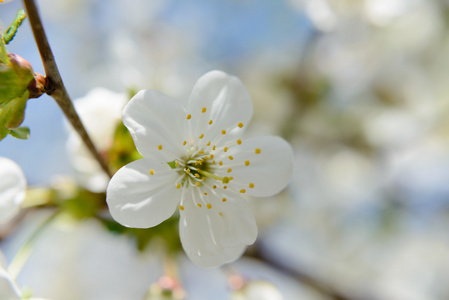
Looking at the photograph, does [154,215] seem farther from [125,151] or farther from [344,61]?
[344,61]

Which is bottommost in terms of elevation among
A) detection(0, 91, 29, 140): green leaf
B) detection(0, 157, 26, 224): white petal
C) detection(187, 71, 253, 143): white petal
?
detection(0, 157, 26, 224): white petal

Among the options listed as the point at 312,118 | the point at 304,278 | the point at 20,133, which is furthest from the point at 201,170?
the point at 312,118

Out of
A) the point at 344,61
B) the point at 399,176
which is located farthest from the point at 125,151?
the point at 399,176

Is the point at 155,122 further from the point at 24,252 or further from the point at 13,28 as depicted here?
the point at 24,252

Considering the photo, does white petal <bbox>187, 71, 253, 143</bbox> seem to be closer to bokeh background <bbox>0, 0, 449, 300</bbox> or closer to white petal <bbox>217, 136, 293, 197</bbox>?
white petal <bbox>217, 136, 293, 197</bbox>

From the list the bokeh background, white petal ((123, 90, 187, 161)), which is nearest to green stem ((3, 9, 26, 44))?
white petal ((123, 90, 187, 161))

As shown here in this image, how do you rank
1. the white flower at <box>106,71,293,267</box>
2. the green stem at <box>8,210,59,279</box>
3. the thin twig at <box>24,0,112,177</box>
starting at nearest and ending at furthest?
the thin twig at <box>24,0,112,177</box>, the white flower at <box>106,71,293,267</box>, the green stem at <box>8,210,59,279</box>

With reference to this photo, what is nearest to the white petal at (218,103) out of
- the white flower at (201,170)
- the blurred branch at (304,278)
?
the white flower at (201,170)
